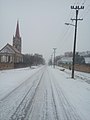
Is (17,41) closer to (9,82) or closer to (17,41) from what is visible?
(17,41)

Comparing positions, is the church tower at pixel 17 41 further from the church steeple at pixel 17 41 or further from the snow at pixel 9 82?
the snow at pixel 9 82

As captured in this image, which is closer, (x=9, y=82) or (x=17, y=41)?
(x=9, y=82)

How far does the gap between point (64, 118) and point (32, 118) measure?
107 cm

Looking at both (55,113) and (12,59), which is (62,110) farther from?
(12,59)

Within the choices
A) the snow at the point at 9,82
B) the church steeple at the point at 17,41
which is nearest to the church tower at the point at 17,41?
the church steeple at the point at 17,41

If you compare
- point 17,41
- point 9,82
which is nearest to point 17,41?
point 17,41

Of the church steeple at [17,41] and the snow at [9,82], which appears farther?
the church steeple at [17,41]

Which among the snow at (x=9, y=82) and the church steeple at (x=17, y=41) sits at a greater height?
the church steeple at (x=17, y=41)

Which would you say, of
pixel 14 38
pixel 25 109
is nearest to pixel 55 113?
pixel 25 109

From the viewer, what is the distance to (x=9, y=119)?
6332 millimetres

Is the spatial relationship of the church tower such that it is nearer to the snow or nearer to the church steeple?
the church steeple

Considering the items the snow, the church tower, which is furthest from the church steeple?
the snow

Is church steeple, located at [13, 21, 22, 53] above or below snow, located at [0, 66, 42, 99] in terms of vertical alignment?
above

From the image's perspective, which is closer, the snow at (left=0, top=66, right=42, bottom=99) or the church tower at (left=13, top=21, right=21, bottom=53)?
the snow at (left=0, top=66, right=42, bottom=99)
